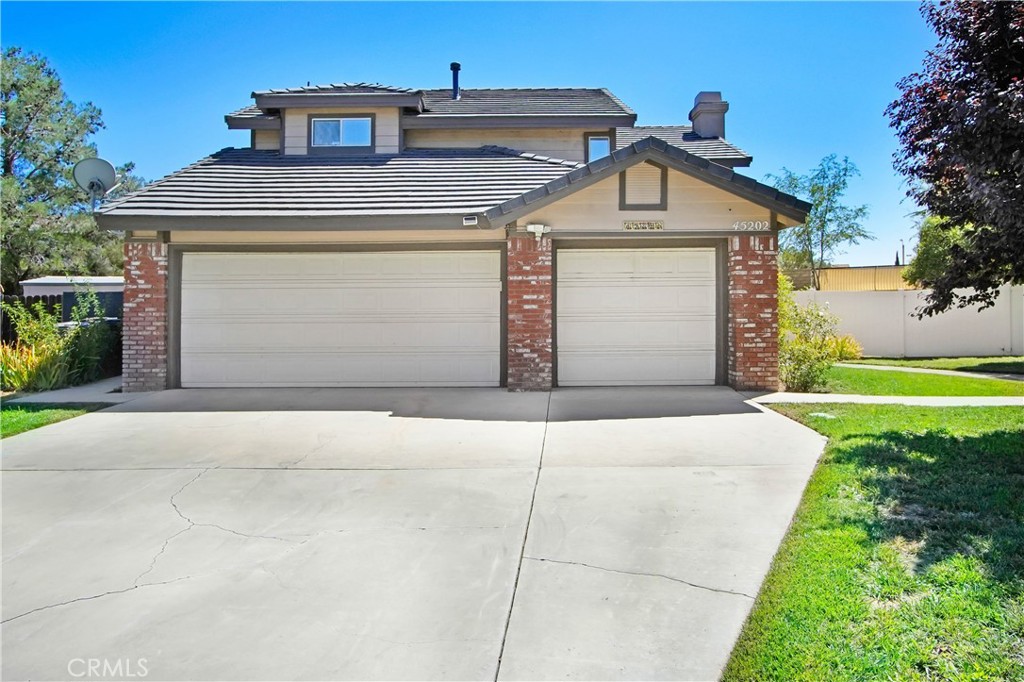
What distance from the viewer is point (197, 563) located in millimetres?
4105

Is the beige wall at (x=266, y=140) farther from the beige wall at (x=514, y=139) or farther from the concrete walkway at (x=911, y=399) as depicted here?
the concrete walkway at (x=911, y=399)

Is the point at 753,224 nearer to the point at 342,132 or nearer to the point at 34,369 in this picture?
the point at 342,132

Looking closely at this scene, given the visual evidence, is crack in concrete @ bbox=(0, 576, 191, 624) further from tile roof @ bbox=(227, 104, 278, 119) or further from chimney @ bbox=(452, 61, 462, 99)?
chimney @ bbox=(452, 61, 462, 99)

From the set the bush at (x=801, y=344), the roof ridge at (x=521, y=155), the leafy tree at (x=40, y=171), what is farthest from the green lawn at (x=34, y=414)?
the leafy tree at (x=40, y=171)

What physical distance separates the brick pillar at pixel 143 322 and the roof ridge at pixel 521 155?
278 inches

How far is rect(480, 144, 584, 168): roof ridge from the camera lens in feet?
42.6

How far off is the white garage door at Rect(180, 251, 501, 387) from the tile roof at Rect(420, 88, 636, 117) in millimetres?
5284

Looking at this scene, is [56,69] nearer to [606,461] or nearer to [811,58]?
[811,58]

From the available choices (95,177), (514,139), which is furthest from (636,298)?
(95,177)

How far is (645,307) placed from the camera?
10812 millimetres

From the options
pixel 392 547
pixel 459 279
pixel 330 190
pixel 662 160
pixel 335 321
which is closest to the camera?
pixel 392 547

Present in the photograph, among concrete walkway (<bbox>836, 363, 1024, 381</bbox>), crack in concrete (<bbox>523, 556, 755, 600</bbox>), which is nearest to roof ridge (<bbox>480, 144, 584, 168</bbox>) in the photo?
concrete walkway (<bbox>836, 363, 1024, 381</bbox>)

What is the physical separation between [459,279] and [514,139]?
5.44 meters

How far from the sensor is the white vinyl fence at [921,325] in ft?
57.4
